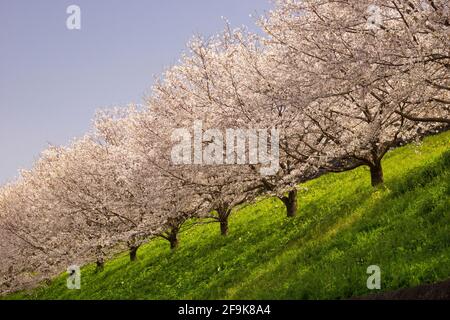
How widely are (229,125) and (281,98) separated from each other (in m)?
2.58

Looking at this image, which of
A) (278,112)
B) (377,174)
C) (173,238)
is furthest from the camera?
(173,238)

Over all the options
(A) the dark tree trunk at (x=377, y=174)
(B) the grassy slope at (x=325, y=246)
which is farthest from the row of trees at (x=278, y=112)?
(B) the grassy slope at (x=325, y=246)

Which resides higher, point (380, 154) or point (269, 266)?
point (380, 154)

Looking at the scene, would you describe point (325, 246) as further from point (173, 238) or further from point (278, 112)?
point (173, 238)

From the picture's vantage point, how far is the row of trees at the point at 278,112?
10.9 meters

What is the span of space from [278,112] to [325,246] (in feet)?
13.5

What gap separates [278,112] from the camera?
14.5 m

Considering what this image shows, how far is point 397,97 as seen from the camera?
425 inches

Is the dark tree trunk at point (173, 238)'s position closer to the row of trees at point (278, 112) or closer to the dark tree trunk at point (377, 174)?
the row of trees at point (278, 112)

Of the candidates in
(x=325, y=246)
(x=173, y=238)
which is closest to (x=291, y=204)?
(x=325, y=246)

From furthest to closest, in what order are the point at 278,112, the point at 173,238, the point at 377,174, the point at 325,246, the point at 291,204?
the point at 173,238 < the point at 291,204 < the point at 377,174 < the point at 278,112 < the point at 325,246

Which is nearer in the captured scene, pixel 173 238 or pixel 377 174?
pixel 377 174
